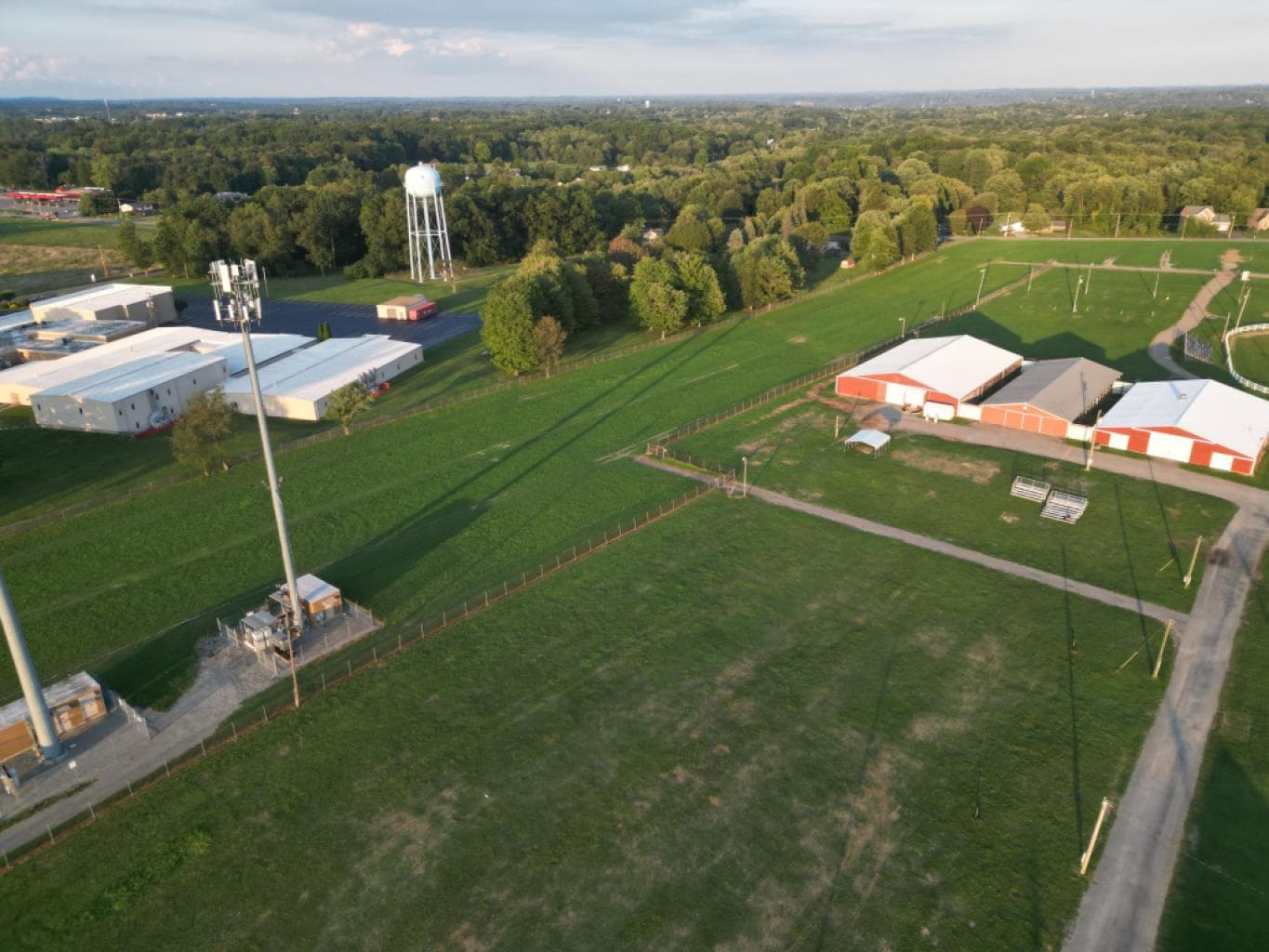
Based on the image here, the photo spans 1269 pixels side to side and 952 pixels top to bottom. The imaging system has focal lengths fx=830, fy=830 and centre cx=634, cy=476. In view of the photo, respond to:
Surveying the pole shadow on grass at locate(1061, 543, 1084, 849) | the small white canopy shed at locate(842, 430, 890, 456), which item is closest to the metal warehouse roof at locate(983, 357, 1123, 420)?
the small white canopy shed at locate(842, 430, 890, 456)

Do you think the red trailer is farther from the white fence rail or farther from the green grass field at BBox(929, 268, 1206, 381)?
the white fence rail

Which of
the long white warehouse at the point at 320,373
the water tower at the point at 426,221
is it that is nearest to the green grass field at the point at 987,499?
the long white warehouse at the point at 320,373

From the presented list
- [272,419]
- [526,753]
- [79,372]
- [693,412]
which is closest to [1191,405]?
[693,412]

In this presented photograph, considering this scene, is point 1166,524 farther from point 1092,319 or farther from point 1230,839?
point 1092,319

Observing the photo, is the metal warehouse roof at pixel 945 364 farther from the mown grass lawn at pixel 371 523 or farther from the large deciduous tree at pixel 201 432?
the large deciduous tree at pixel 201 432

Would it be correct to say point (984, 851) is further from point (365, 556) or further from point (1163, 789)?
point (365, 556)

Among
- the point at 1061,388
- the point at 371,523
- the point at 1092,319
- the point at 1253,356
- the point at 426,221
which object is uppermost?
the point at 426,221

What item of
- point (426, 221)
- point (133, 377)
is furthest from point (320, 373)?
point (426, 221)
